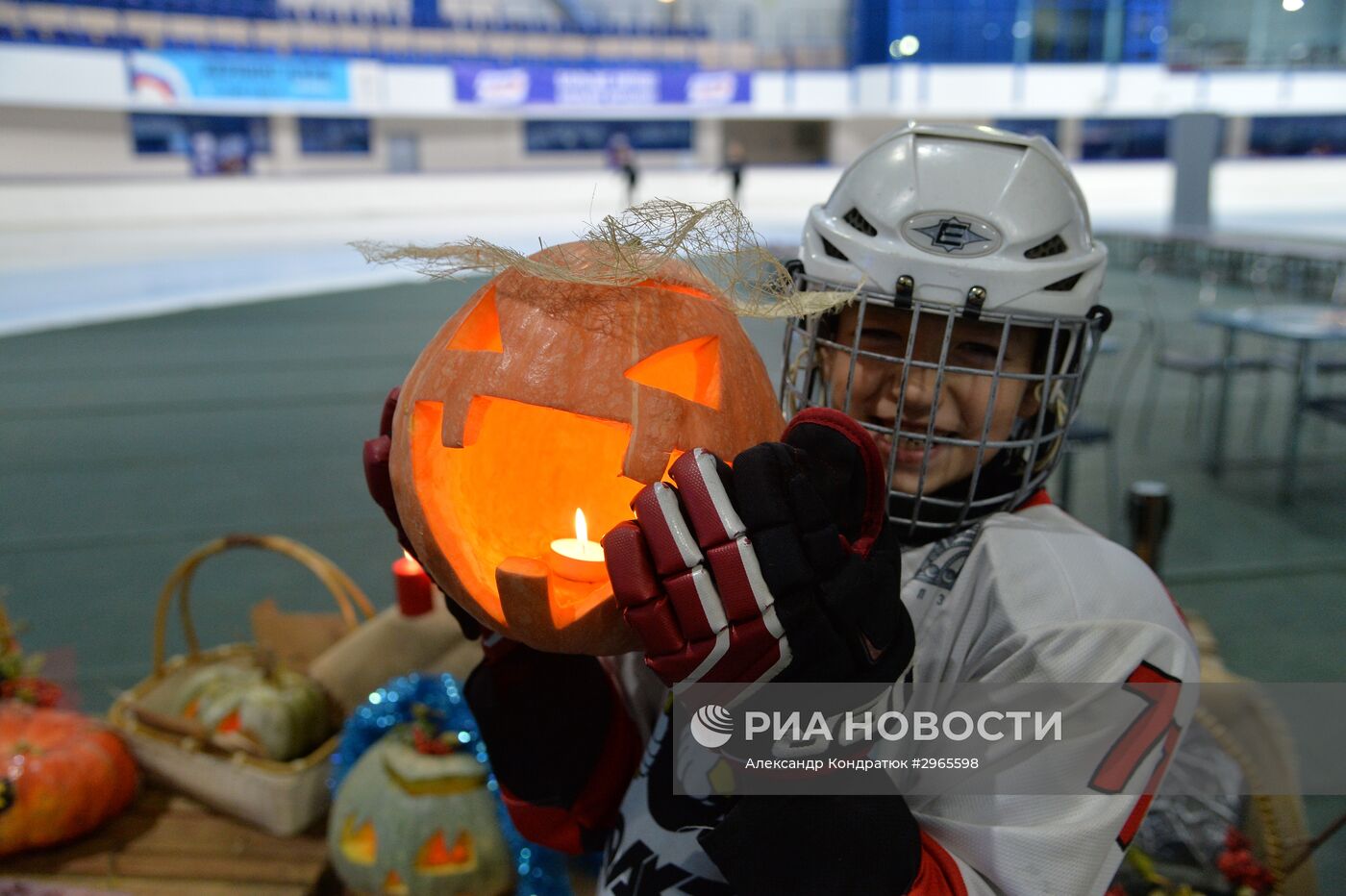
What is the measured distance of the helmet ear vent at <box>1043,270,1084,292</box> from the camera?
1301 millimetres

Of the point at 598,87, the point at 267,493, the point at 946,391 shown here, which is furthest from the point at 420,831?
the point at 598,87

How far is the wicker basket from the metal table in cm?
477

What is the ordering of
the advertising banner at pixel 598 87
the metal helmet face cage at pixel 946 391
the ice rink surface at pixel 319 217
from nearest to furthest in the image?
the metal helmet face cage at pixel 946 391 < the ice rink surface at pixel 319 217 < the advertising banner at pixel 598 87

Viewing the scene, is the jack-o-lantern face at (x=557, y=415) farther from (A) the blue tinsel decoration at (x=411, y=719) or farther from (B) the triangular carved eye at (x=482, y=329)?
(A) the blue tinsel decoration at (x=411, y=719)

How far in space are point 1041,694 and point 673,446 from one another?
1.63 feet

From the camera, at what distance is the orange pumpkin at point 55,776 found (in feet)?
7.01

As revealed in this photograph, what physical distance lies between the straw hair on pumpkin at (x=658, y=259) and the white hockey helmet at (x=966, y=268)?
A: 0.47ft

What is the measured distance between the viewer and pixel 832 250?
140 cm

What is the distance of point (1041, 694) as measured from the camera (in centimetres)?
106

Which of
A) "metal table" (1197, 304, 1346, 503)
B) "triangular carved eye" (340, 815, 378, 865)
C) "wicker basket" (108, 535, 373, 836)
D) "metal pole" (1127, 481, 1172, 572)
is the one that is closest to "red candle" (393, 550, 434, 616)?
"wicker basket" (108, 535, 373, 836)

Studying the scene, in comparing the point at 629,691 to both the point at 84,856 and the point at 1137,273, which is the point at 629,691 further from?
the point at 1137,273

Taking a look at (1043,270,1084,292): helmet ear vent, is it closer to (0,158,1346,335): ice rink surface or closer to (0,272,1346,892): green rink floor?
(0,272,1346,892): green rink floor

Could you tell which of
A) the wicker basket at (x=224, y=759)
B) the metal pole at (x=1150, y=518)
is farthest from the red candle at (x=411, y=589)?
the metal pole at (x=1150, y=518)

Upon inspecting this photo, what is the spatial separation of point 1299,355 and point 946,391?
5.19 m
